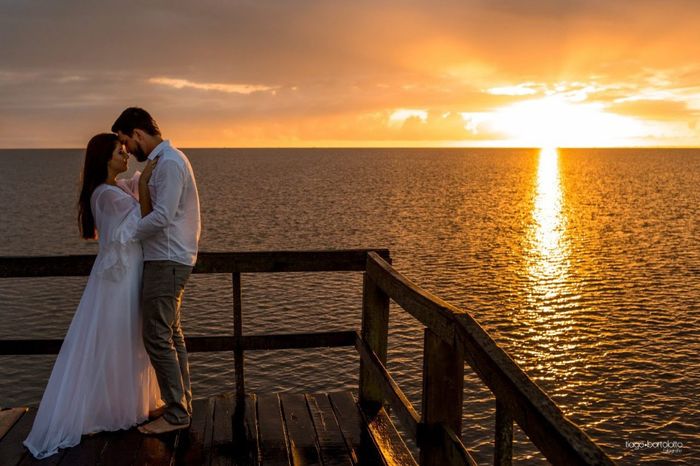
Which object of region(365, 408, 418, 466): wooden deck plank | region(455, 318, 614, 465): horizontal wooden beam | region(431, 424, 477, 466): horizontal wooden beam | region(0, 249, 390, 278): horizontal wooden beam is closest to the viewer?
region(455, 318, 614, 465): horizontal wooden beam

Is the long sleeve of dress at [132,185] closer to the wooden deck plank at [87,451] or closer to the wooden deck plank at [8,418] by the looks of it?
the wooden deck plank at [87,451]

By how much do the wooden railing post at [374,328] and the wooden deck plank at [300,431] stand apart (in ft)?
1.73

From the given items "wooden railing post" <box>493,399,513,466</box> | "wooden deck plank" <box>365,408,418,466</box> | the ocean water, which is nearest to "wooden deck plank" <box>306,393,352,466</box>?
"wooden deck plank" <box>365,408,418,466</box>

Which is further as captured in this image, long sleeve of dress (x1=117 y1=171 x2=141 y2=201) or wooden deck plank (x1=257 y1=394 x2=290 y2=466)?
long sleeve of dress (x1=117 y1=171 x2=141 y2=201)

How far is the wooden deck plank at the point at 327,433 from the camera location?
4.36 metres

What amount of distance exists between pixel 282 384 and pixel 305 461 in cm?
1194

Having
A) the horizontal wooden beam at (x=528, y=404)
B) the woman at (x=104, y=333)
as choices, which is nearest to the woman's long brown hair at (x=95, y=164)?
the woman at (x=104, y=333)

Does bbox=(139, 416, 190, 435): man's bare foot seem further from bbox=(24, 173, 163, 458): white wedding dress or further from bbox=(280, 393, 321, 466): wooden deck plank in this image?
bbox=(280, 393, 321, 466): wooden deck plank

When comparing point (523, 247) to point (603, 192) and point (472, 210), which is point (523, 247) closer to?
point (472, 210)

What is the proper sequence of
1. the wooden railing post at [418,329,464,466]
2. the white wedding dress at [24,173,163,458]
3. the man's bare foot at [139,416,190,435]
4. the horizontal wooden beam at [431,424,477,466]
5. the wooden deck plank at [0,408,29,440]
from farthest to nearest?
the wooden deck plank at [0,408,29,440]
the man's bare foot at [139,416,190,435]
the white wedding dress at [24,173,163,458]
the wooden railing post at [418,329,464,466]
the horizontal wooden beam at [431,424,477,466]

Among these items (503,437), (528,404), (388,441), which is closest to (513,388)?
(528,404)

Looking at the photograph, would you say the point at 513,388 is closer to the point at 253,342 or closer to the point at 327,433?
the point at 327,433

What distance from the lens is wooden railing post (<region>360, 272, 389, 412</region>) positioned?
16.8 feet

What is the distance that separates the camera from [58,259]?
5.09m
